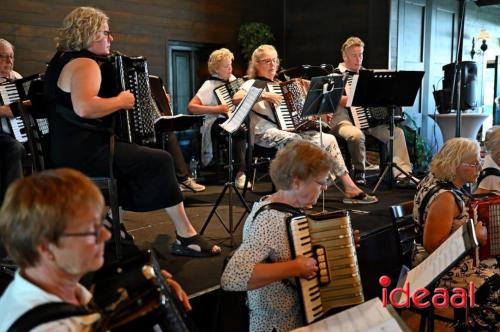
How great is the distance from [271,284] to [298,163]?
442mm

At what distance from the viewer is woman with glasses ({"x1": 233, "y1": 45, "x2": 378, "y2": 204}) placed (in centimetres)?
438

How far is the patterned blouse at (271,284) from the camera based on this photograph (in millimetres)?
1776

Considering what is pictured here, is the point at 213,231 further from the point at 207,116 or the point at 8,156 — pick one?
the point at 207,116

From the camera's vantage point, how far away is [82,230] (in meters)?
1.10

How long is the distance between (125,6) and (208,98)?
1.86 meters

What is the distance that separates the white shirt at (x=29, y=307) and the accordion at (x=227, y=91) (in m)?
3.86

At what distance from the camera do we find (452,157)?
2.36m

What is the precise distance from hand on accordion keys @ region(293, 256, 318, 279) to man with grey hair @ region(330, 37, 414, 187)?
10.8 ft

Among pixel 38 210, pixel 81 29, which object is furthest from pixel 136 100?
pixel 38 210

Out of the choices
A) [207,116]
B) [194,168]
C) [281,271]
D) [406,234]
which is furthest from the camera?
[194,168]

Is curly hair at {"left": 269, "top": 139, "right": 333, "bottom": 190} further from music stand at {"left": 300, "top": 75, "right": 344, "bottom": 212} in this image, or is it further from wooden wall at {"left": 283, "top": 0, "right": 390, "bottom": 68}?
wooden wall at {"left": 283, "top": 0, "right": 390, "bottom": 68}

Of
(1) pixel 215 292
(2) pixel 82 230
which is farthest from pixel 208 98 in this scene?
(2) pixel 82 230

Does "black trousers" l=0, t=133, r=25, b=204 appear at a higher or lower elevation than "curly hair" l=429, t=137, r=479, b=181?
lower

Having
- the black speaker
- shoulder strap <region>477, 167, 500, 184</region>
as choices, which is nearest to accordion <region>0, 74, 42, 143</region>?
shoulder strap <region>477, 167, 500, 184</region>
